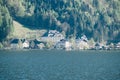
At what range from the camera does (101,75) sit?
291ft

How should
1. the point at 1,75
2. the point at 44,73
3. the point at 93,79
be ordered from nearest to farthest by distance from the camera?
1. the point at 93,79
2. the point at 1,75
3. the point at 44,73

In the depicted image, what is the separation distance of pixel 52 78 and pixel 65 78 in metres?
2.12

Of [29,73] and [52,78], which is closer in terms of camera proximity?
[52,78]

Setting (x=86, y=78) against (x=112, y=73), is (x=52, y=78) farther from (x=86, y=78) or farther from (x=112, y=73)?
(x=112, y=73)

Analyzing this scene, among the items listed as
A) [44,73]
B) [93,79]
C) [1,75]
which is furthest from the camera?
[44,73]

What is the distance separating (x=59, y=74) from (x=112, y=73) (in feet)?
31.0

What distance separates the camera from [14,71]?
96125mm

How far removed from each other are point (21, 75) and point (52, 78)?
7.19 metres

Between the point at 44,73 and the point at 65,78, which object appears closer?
the point at 65,78

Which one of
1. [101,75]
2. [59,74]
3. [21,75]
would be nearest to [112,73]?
[101,75]

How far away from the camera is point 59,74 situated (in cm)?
9131

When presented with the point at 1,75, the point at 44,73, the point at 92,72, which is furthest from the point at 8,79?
the point at 92,72

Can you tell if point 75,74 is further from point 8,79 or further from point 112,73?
point 8,79

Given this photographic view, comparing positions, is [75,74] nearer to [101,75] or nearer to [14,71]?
[101,75]
